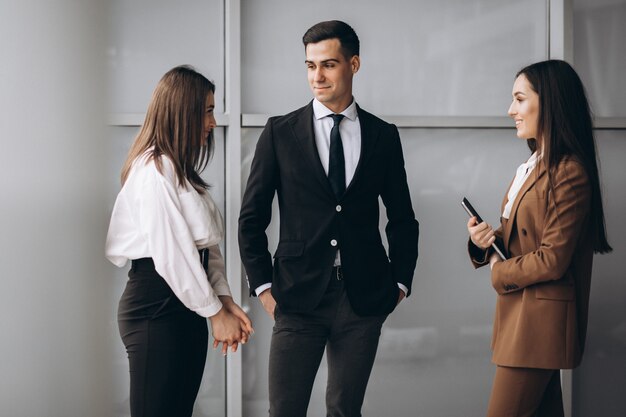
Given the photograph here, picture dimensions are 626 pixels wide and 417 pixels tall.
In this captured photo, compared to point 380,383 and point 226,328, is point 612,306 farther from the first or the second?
point 226,328

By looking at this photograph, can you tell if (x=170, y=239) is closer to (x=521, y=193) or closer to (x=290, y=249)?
(x=290, y=249)

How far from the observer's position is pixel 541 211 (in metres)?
2.19

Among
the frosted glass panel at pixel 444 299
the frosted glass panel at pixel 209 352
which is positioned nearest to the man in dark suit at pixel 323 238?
the frosted glass panel at pixel 209 352

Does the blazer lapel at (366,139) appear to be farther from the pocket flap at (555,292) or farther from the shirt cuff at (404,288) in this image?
the pocket flap at (555,292)

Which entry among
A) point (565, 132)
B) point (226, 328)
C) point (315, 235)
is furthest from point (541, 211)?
point (226, 328)

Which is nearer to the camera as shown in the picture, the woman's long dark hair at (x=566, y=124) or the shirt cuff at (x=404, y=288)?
the woman's long dark hair at (x=566, y=124)

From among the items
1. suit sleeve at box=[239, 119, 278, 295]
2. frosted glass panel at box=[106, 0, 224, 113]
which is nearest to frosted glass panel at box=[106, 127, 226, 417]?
frosted glass panel at box=[106, 0, 224, 113]

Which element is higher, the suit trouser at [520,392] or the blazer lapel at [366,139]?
the blazer lapel at [366,139]

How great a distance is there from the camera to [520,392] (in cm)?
219

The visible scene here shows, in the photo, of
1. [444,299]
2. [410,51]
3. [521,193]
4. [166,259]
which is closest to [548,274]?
[521,193]

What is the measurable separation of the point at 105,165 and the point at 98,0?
0.78 feet

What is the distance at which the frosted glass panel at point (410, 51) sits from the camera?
3240 millimetres

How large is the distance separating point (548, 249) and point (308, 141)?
84 centimetres

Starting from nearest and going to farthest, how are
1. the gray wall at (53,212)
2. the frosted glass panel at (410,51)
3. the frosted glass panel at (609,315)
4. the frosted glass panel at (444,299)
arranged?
the gray wall at (53,212), the frosted glass panel at (410,51), the frosted glass panel at (444,299), the frosted glass panel at (609,315)
